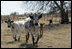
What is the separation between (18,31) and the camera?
12.9 metres

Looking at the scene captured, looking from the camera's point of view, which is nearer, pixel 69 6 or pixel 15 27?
pixel 15 27

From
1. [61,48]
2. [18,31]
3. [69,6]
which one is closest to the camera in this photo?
[61,48]

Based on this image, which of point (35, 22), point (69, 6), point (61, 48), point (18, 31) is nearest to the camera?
point (61, 48)

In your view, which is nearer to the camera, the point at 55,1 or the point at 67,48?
the point at 67,48

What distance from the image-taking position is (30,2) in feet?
92.1

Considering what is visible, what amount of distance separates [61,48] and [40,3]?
18.4 m

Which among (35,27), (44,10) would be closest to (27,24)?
(35,27)

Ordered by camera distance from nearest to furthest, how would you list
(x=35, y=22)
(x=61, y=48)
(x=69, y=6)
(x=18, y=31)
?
(x=61, y=48) < (x=35, y=22) < (x=18, y=31) < (x=69, y=6)

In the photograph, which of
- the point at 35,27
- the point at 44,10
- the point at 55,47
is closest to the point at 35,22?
the point at 35,27

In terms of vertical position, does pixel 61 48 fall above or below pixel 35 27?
below

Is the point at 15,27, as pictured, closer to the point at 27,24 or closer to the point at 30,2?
the point at 27,24

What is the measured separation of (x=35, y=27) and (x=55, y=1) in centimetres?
1721

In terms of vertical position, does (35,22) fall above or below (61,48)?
above

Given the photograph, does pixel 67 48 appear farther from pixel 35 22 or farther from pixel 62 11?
pixel 62 11
